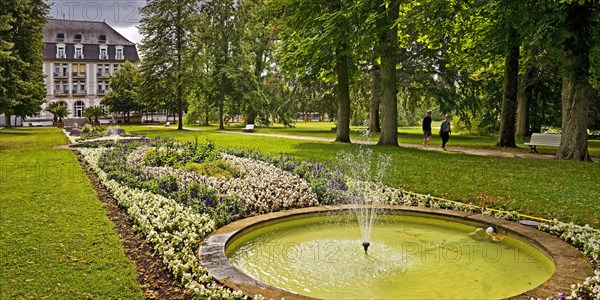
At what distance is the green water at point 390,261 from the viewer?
183 inches

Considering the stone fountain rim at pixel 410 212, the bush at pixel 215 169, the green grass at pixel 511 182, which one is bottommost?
the stone fountain rim at pixel 410 212

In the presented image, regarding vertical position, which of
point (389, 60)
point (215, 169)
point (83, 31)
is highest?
point (83, 31)

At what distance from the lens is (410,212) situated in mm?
7633

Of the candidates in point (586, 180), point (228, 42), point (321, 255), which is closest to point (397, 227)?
point (321, 255)

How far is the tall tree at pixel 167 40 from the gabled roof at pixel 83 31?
124 ft

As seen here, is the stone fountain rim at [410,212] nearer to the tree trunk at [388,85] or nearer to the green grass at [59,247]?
the green grass at [59,247]

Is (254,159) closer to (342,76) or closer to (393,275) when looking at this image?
(393,275)

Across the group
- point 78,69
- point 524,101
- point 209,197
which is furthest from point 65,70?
point 209,197

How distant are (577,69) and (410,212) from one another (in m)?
10.1

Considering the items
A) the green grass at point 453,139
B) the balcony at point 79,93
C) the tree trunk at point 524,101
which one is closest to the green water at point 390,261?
the green grass at point 453,139

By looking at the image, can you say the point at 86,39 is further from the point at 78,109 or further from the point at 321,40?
the point at 321,40

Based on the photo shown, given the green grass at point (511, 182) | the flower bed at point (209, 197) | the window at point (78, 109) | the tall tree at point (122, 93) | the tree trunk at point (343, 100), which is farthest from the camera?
the window at point (78, 109)

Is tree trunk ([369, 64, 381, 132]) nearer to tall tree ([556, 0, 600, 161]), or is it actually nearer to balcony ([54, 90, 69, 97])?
tall tree ([556, 0, 600, 161])

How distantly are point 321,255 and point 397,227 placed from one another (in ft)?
6.26
